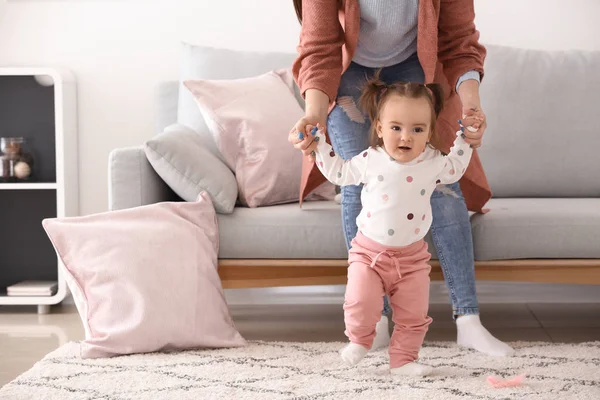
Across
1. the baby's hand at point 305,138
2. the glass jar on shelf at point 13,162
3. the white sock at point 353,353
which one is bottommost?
the white sock at point 353,353

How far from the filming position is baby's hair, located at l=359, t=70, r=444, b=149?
1734 millimetres

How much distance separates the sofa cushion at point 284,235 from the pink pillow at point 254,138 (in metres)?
0.13

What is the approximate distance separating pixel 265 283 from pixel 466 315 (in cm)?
52

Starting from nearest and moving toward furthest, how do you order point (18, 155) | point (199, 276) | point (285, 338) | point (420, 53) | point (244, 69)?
point (420, 53) < point (199, 276) < point (285, 338) < point (244, 69) < point (18, 155)

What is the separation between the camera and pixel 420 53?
1842 millimetres

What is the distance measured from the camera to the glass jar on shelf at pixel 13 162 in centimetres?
275

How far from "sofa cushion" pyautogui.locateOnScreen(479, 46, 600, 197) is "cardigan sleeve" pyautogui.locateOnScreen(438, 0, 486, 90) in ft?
2.11

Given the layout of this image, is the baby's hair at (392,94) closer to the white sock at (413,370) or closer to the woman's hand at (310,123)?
the woman's hand at (310,123)

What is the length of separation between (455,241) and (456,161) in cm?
24

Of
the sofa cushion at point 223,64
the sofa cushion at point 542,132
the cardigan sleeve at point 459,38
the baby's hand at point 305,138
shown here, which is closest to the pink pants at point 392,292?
the baby's hand at point 305,138

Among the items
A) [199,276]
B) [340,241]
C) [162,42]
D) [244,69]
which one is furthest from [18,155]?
[340,241]

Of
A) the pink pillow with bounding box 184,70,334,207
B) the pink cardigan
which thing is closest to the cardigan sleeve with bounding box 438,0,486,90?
the pink cardigan

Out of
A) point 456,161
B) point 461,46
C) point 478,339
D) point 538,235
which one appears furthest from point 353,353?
point 461,46

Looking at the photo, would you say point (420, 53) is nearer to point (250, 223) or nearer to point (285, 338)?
point (250, 223)
